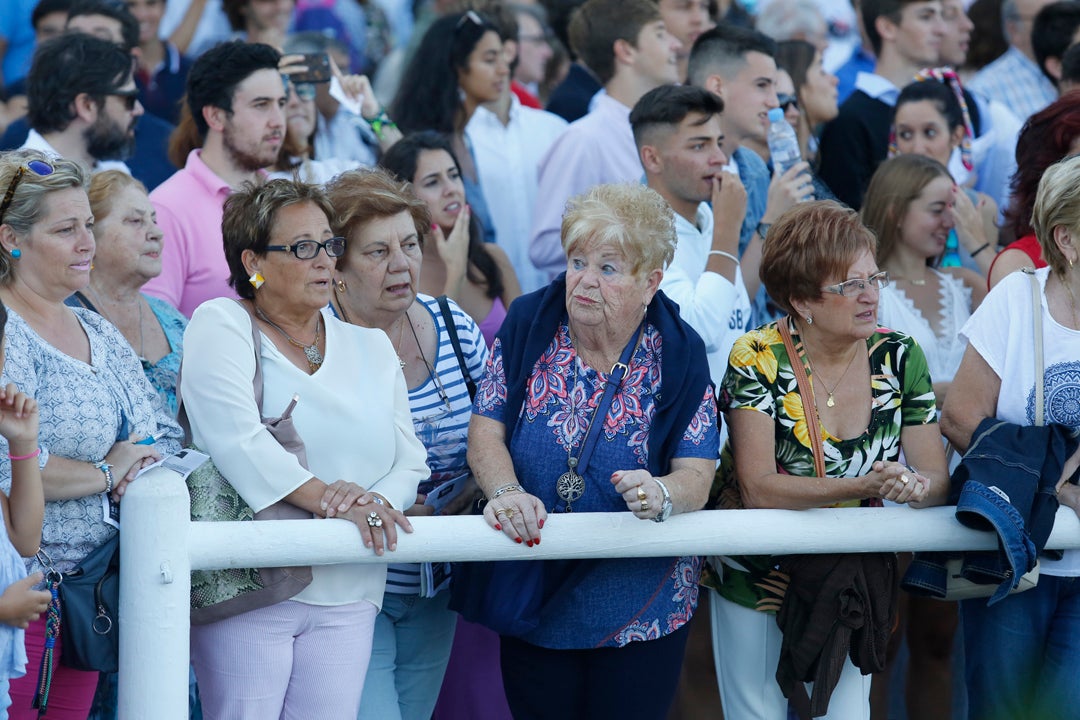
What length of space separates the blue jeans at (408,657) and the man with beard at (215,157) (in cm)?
129

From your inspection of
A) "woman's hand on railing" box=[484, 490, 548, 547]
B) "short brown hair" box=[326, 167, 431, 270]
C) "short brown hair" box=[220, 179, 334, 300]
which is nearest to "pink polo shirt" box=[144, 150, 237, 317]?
"short brown hair" box=[326, 167, 431, 270]

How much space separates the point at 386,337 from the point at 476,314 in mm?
1253

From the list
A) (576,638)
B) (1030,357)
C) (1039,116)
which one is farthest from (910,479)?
(1039,116)

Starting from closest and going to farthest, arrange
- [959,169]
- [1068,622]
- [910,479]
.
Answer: [910,479], [1068,622], [959,169]

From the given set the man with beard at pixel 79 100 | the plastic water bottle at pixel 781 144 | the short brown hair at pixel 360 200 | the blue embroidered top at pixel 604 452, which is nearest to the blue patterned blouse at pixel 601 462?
the blue embroidered top at pixel 604 452

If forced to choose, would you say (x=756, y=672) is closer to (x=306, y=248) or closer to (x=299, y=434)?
(x=299, y=434)

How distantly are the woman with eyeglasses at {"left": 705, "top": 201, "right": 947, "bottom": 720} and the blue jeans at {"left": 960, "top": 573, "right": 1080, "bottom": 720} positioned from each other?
320mm

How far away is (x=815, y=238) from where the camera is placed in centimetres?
340

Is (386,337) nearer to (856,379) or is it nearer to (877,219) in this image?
(856,379)

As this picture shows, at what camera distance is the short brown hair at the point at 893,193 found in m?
4.69

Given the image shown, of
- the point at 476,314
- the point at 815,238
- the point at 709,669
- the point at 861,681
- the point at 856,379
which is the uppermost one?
the point at 815,238

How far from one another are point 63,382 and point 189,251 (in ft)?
4.32

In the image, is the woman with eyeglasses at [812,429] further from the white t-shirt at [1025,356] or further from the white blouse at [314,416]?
the white blouse at [314,416]

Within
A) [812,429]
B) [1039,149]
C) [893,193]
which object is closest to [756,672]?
[812,429]
